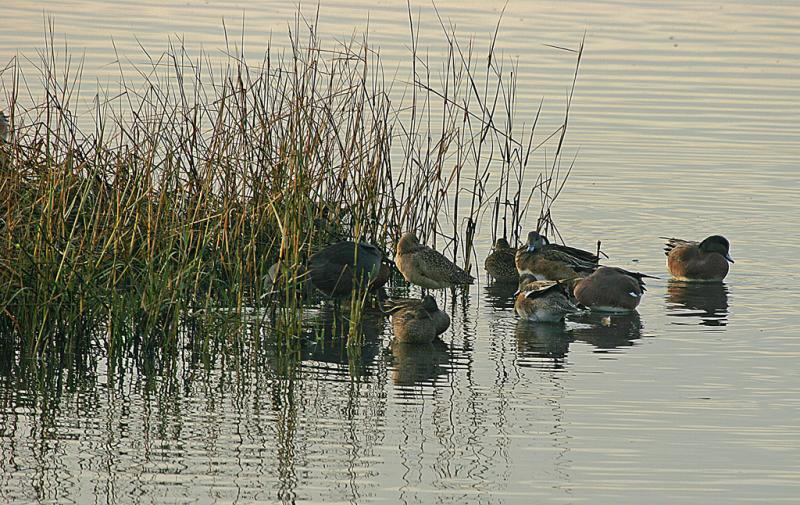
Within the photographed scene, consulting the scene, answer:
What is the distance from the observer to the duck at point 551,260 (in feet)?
41.1

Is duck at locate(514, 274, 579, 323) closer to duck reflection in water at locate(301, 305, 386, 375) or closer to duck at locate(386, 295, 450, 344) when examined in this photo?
duck at locate(386, 295, 450, 344)

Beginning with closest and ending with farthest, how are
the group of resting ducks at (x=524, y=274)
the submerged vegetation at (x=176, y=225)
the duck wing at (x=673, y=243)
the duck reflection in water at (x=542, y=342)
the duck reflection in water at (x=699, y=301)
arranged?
the submerged vegetation at (x=176, y=225)
the duck reflection in water at (x=542, y=342)
the group of resting ducks at (x=524, y=274)
the duck reflection in water at (x=699, y=301)
the duck wing at (x=673, y=243)

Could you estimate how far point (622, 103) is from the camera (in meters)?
20.6

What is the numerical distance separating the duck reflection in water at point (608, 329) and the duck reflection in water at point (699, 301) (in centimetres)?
38

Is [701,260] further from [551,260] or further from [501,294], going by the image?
[501,294]

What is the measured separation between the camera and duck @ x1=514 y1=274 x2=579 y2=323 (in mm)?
11266

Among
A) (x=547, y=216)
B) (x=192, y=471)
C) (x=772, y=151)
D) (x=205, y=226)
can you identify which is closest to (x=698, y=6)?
(x=772, y=151)

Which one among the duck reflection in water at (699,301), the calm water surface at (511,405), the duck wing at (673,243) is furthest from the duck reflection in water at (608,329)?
the duck wing at (673,243)

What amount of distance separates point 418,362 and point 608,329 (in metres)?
1.79

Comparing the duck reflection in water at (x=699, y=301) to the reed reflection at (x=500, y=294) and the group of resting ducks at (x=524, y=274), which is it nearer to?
the group of resting ducks at (x=524, y=274)

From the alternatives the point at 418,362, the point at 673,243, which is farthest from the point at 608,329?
the point at 673,243

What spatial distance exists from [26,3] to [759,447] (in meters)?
21.1

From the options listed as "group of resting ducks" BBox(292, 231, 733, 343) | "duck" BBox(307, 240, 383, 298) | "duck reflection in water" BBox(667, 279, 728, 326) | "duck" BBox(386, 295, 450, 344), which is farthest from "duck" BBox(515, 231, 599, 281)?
"duck" BBox(386, 295, 450, 344)

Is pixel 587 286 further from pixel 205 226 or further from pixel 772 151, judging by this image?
pixel 772 151
